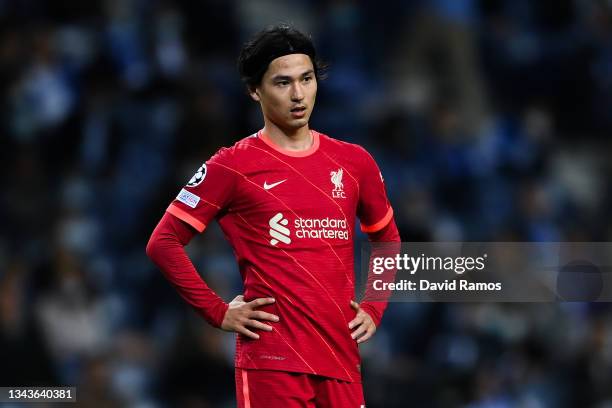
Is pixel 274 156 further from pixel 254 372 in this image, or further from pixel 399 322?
pixel 399 322

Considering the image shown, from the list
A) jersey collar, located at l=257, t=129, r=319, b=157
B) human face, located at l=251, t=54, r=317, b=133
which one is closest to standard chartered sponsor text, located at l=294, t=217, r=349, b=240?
jersey collar, located at l=257, t=129, r=319, b=157

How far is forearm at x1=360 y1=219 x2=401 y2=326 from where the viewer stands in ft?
16.6

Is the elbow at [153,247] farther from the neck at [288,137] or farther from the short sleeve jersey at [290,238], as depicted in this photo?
the neck at [288,137]

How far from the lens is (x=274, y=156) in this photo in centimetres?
486

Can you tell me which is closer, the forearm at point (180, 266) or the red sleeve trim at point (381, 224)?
the forearm at point (180, 266)

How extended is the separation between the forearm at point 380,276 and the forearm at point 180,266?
603 millimetres

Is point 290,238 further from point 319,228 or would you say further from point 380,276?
point 380,276

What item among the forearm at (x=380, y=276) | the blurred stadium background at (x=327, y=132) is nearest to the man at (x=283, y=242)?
the forearm at (x=380, y=276)

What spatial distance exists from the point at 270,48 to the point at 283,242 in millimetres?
742

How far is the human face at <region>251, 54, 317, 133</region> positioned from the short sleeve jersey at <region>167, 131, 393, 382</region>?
126 mm

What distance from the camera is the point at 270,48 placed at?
4.87 m

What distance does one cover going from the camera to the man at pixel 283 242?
4.71 metres

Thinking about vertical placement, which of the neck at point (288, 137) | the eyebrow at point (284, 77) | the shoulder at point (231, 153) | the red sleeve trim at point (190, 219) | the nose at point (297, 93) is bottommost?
the red sleeve trim at point (190, 219)

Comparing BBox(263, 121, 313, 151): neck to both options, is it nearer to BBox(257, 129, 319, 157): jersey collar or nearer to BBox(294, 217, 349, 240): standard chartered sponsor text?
BBox(257, 129, 319, 157): jersey collar
